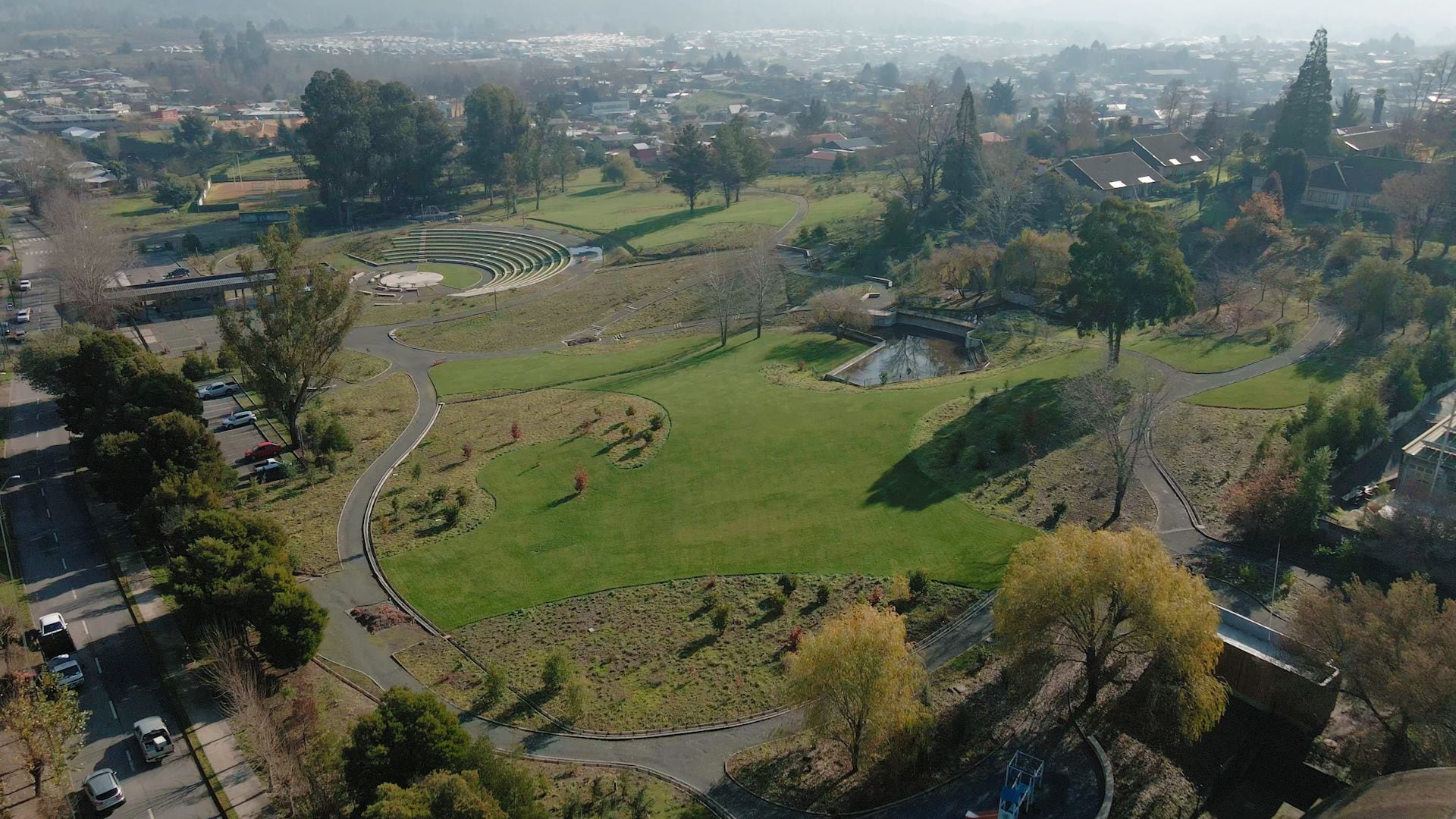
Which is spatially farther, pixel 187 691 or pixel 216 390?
pixel 216 390

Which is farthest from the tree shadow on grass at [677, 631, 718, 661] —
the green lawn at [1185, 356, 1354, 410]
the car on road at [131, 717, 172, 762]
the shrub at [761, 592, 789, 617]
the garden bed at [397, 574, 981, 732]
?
the green lawn at [1185, 356, 1354, 410]

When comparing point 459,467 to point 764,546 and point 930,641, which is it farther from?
point 930,641

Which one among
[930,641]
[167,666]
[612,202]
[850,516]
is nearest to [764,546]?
[850,516]

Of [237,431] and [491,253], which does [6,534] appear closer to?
[237,431]

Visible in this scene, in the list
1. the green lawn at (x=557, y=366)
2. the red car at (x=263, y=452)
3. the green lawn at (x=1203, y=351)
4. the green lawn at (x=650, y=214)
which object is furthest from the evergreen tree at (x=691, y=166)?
the red car at (x=263, y=452)

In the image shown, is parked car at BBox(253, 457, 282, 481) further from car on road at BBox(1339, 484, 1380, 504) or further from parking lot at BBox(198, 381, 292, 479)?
Result: car on road at BBox(1339, 484, 1380, 504)

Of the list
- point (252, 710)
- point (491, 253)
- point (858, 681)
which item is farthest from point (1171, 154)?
point (252, 710)

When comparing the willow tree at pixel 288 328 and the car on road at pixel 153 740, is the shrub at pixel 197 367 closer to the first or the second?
the willow tree at pixel 288 328
